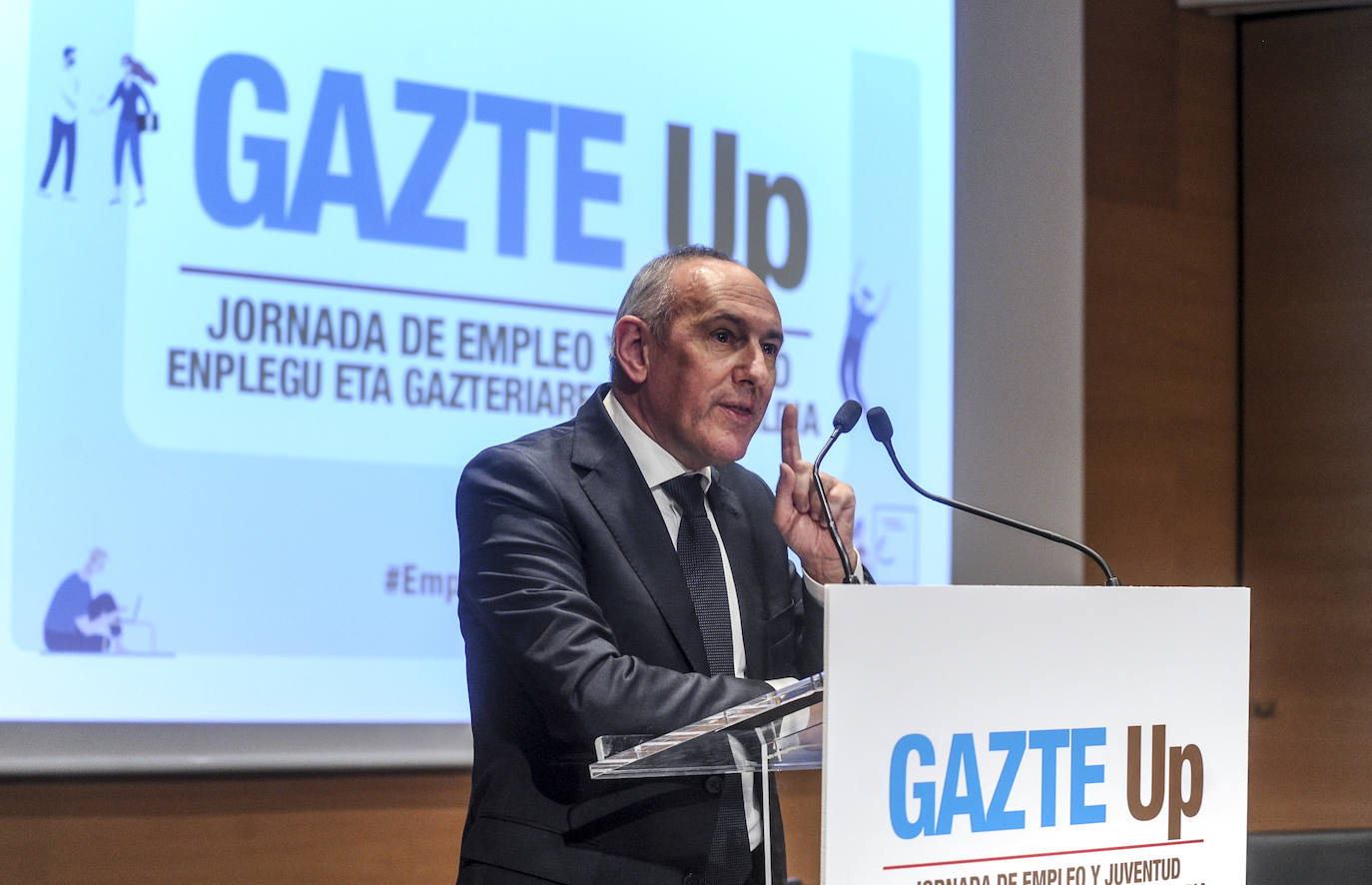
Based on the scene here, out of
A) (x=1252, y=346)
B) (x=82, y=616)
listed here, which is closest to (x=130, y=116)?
(x=82, y=616)

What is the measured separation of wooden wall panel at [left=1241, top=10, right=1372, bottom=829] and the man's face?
9.22ft

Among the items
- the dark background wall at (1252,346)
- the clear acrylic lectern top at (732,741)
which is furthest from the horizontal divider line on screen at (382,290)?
the clear acrylic lectern top at (732,741)

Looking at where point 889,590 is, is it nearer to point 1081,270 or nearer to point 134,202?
point 134,202

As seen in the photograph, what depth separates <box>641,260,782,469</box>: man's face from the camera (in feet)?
6.95

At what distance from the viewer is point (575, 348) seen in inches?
132

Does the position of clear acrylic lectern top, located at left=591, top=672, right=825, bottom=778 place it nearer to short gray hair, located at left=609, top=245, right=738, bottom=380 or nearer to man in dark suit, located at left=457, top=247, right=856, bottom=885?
man in dark suit, located at left=457, top=247, right=856, bottom=885

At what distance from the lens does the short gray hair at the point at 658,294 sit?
2.16 m

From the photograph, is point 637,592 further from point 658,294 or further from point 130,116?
point 130,116

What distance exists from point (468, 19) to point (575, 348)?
0.84 metres

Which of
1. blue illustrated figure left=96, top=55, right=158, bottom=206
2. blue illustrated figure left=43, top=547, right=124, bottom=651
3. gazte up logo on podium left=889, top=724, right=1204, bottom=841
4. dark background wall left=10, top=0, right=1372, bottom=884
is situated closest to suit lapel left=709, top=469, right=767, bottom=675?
gazte up logo on podium left=889, top=724, right=1204, bottom=841

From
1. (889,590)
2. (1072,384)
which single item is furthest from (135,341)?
(1072,384)

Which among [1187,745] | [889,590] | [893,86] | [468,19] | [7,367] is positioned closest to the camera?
[889,590]

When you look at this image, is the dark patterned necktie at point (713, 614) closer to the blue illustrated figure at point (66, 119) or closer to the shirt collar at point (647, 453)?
the shirt collar at point (647, 453)

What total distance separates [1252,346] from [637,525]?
10.3 ft
